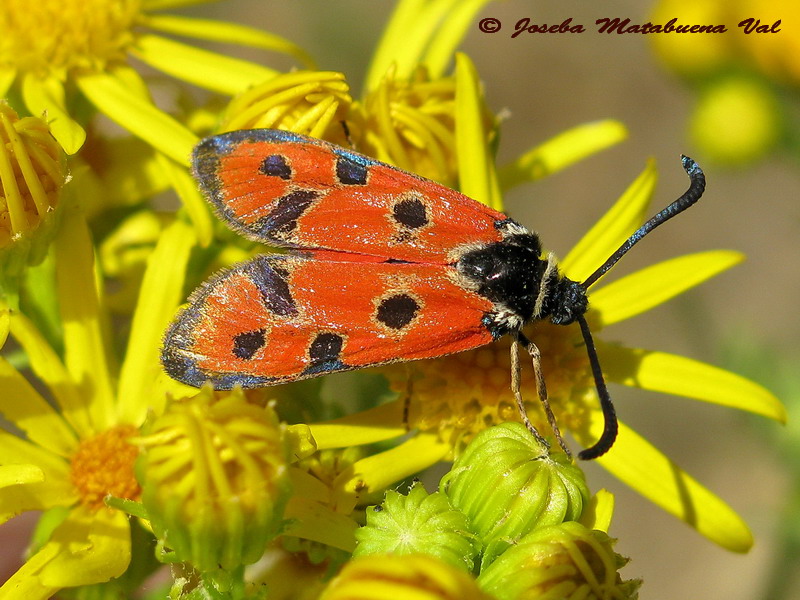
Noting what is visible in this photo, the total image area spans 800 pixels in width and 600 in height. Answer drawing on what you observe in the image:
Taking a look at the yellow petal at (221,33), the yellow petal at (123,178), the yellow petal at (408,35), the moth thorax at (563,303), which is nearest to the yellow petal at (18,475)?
the yellow petal at (123,178)

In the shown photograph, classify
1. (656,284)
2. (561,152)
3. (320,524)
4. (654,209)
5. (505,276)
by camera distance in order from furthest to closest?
(654,209) < (561,152) < (656,284) < (505,276) < (320,524)

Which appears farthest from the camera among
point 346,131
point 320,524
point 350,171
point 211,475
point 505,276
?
point 346,131

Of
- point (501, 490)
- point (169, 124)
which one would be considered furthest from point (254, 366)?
point (169, 124)

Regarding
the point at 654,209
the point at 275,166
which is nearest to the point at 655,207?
the point at 654,209

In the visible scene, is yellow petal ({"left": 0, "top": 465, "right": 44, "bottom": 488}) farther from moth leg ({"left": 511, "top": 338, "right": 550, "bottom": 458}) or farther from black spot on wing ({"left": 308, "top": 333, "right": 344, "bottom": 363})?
moth leg ({"left": 511, "top": 338, "right": 550, "bottom": 458})

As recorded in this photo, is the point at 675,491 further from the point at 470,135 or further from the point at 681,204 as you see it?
the point at 470,135

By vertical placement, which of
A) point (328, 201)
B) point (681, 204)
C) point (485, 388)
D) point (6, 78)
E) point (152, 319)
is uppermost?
point (681, 204)

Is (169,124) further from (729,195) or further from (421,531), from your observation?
(729,195)

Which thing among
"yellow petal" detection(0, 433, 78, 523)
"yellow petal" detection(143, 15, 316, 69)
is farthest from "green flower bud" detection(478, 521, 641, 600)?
"yellow petal" detection(143, 15, 316, 69)
